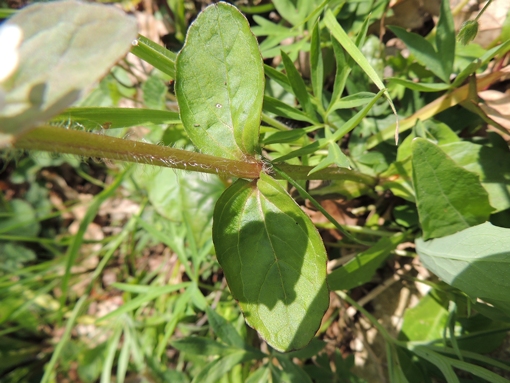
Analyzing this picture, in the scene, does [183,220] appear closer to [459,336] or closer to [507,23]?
[459,336]

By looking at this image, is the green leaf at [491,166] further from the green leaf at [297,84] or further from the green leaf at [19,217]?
the green leaf at [19,217]

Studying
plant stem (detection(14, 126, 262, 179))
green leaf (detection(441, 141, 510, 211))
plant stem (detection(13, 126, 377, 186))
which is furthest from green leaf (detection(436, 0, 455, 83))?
plant stem (detection(14, 126, 262, 179))

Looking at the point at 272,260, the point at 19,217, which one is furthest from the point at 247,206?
the point at 19,217

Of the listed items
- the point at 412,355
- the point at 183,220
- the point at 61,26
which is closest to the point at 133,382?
the point at 183,220

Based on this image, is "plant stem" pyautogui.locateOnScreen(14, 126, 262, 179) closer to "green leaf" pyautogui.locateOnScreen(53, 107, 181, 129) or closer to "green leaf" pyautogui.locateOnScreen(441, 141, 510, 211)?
"green leaf" pyautogui.locateOnScreen(53, 107, 181, 129)

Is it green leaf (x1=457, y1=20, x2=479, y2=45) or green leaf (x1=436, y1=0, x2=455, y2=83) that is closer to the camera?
green leaf (x1=457, y1=20, x2=479, y2=45)

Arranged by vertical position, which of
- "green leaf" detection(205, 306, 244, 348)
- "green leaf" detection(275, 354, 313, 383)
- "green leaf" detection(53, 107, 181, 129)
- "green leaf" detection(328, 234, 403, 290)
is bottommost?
"green leaf" detection(275, 354, 313, 383)

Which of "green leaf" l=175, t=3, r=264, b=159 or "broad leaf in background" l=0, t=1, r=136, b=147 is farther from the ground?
"broad leaf in background" l=0, t=1, r=136, b=147
